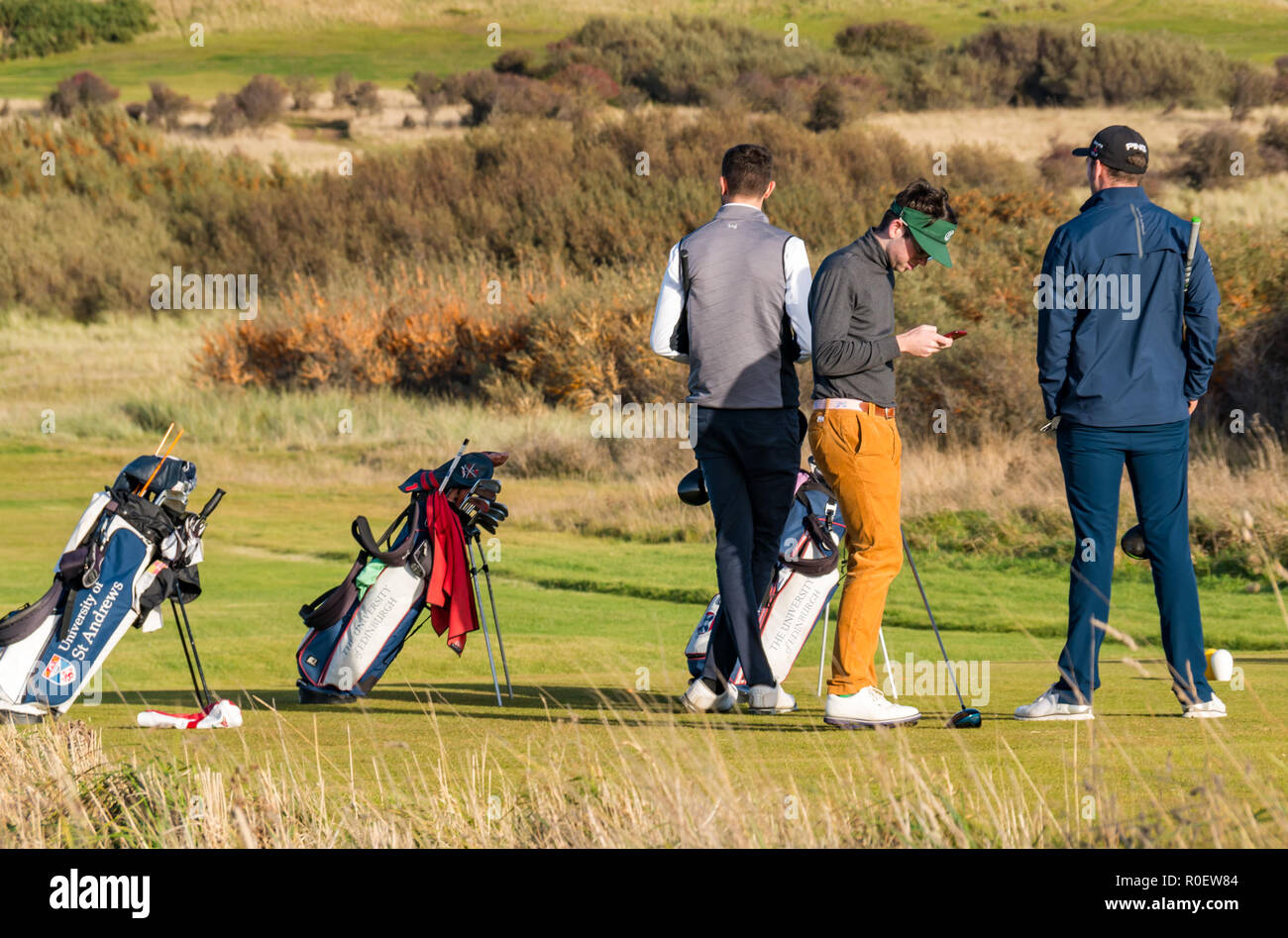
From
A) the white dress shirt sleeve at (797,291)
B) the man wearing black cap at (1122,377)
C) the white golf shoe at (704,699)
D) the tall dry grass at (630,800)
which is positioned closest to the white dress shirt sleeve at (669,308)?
the white dress shirt sleeve at (797,291)

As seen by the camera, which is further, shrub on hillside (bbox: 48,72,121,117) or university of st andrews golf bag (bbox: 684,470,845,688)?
shrub on hillside (bbox: 48,72,121,117)

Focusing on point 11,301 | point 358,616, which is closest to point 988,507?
point 358,616

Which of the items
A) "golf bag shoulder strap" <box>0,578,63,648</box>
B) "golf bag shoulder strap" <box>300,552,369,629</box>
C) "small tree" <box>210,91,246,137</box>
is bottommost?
"small tree" <box>210,91,246,137</box>

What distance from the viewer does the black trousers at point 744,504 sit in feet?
21.8

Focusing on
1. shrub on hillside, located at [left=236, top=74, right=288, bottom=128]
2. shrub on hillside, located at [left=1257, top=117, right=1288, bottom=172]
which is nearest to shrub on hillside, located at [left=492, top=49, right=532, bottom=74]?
shrub on hillside, located at [left=236, top=74, right=288, bottom=128]

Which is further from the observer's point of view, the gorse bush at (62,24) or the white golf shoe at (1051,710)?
the gorse bush at (62,24)

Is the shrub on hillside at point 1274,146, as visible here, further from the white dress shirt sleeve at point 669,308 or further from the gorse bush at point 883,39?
the white dress shirt sleeve at point 669,308

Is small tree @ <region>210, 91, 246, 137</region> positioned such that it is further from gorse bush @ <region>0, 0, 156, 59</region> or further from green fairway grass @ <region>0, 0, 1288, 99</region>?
gorse bush @ <region>0, 0, 156, 59</region>

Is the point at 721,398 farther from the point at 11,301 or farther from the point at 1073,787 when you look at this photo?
the point at 11,301

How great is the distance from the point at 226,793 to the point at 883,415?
8.55ft

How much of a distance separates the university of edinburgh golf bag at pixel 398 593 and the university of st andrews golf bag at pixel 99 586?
2.67 ft

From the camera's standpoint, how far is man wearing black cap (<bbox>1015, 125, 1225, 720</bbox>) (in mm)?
6234

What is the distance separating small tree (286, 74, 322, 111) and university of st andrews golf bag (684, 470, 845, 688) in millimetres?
60521

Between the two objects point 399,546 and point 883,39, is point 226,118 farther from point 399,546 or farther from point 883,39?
point 399,546
